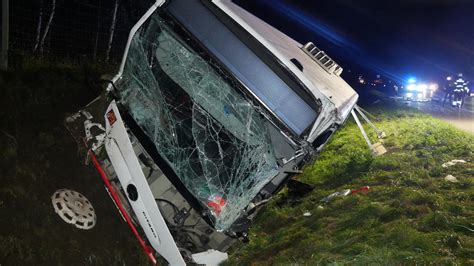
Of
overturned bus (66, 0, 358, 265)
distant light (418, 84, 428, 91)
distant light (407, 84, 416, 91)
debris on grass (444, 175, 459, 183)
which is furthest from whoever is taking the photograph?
distant light (407, 84, 416, 91)

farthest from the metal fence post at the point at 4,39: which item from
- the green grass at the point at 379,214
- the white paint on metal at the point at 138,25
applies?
the green grass at the point at 379,214

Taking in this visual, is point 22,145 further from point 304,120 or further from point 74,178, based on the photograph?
point 304,120

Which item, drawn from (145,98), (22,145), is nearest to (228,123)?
(145,98)

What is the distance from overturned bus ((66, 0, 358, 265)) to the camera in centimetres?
331

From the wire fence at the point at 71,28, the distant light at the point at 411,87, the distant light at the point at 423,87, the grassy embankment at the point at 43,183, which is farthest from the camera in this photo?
the distant light at the point at 411,87

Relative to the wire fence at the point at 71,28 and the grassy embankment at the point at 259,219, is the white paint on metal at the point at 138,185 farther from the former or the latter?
the wire fence at the point at 71,28

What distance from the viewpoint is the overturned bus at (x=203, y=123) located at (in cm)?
331

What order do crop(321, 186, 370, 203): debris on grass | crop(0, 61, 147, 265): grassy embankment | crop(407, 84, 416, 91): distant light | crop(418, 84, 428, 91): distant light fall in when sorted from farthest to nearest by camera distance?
crop(407, 84, 416, 91): distant light < crop(418, 84, 428, 91): distant light < crop(321, 186, 370, 203): debris on grass < crop(0, 61, 147, 265): grassy embankment

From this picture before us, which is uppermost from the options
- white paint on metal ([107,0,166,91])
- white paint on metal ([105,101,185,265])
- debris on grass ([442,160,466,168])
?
white paint on metal ([107,0,166,91])

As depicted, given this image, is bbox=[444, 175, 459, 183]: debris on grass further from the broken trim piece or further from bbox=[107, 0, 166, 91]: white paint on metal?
bbox=[107, 0, 166, 91]: white paint on metal

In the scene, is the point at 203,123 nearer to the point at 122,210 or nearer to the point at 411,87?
the point at 122,210

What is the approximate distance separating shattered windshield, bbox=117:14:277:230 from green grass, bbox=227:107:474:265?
1.40 m

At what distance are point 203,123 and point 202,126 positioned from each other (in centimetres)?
3

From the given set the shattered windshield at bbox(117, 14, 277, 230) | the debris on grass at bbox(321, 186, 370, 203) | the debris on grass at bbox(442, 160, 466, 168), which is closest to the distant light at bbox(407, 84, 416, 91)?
the debris on grass at bbox(442, 160, 466, 168)
